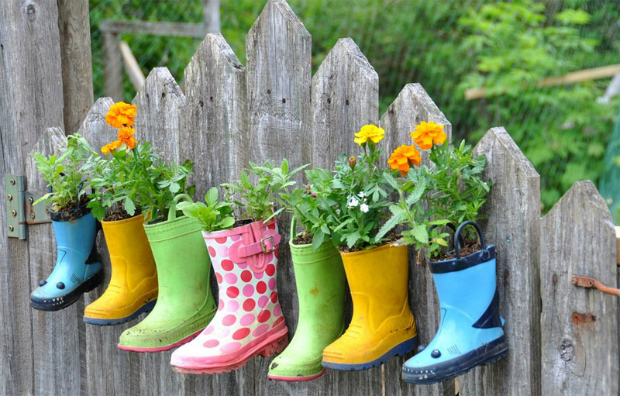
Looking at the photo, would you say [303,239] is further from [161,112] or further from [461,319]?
[161,112]

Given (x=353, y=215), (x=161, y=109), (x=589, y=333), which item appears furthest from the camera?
(x=161, y=109)

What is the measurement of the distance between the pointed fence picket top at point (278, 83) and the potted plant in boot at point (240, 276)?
12cm

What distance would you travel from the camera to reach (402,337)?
62.1 inches

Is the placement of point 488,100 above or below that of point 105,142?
above

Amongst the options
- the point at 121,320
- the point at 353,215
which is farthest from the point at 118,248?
the point at 353,215

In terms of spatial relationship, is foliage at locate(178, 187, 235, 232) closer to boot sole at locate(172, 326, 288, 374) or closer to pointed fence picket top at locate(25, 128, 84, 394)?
boot sole at locate(172, 326, 288, 374)

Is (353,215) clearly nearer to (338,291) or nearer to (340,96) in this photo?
(338,291)

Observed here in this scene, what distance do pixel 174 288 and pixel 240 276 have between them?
0.73 ft

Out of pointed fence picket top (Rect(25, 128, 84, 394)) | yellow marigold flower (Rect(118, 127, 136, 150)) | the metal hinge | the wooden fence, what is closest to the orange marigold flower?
the wooden fence

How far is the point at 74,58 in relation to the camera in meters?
2.49

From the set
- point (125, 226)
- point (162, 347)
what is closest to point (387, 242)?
point (162, 347)

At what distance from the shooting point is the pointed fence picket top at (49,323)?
2.34 m

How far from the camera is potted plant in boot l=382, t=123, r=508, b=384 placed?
4.57ft

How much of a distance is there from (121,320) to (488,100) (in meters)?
4.26
